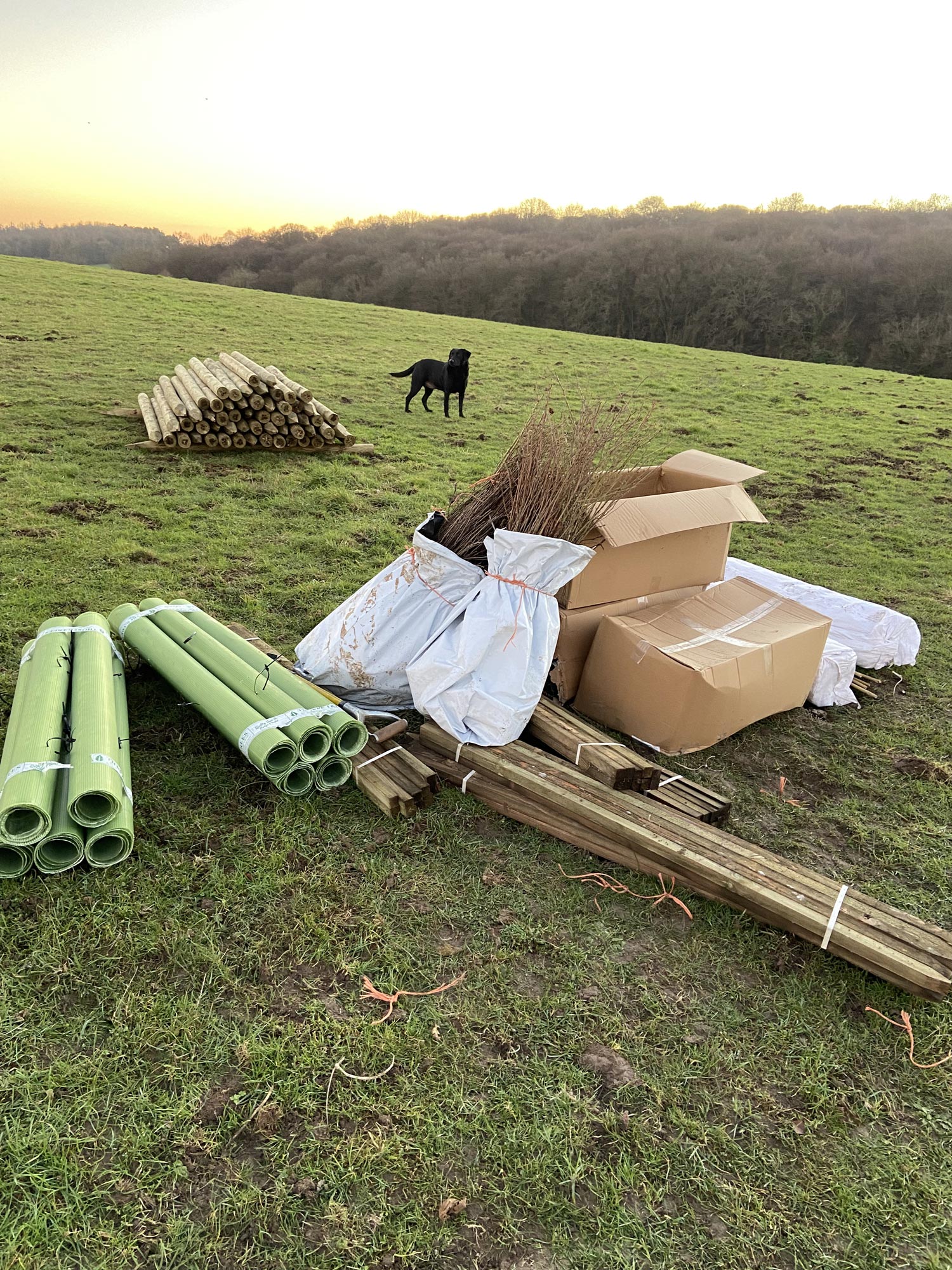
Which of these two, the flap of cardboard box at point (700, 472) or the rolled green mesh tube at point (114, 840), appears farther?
the flap of cardboard box at point (700, 472)

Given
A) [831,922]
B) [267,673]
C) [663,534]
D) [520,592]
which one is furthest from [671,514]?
[267,673]

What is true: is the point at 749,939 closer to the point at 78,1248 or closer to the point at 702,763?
the point at 702,763

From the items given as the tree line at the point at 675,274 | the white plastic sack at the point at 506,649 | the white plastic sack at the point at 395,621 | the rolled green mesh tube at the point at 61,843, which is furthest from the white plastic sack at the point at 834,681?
the tree line at the point at 675,274

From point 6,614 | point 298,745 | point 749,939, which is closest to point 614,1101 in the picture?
point 749,939

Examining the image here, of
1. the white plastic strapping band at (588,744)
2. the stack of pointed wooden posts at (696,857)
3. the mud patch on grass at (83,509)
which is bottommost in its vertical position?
the mud patch on grass at (83,509)

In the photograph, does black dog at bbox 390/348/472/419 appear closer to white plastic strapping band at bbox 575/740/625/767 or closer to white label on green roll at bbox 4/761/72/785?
white plastic strapping band at bbox 575/740/625/767

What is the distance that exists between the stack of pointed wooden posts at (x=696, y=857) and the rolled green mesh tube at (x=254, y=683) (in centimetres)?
57

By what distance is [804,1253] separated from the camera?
187 centimetres

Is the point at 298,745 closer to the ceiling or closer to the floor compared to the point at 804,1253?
closer to the ceiling

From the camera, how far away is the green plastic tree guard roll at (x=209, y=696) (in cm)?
321

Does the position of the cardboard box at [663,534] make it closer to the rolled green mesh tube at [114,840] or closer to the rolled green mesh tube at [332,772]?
the rolled green mesh tube at [332,772]

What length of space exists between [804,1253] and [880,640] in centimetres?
388

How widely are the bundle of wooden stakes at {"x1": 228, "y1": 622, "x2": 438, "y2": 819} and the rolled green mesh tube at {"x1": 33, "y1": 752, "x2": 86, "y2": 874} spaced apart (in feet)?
3.74

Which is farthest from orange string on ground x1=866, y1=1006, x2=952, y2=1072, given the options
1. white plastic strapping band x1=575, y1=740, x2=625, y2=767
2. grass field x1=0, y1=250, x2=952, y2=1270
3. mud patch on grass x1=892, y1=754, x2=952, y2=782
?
mud patch on grass x1=892, y1=754, x2=952, y2=782
